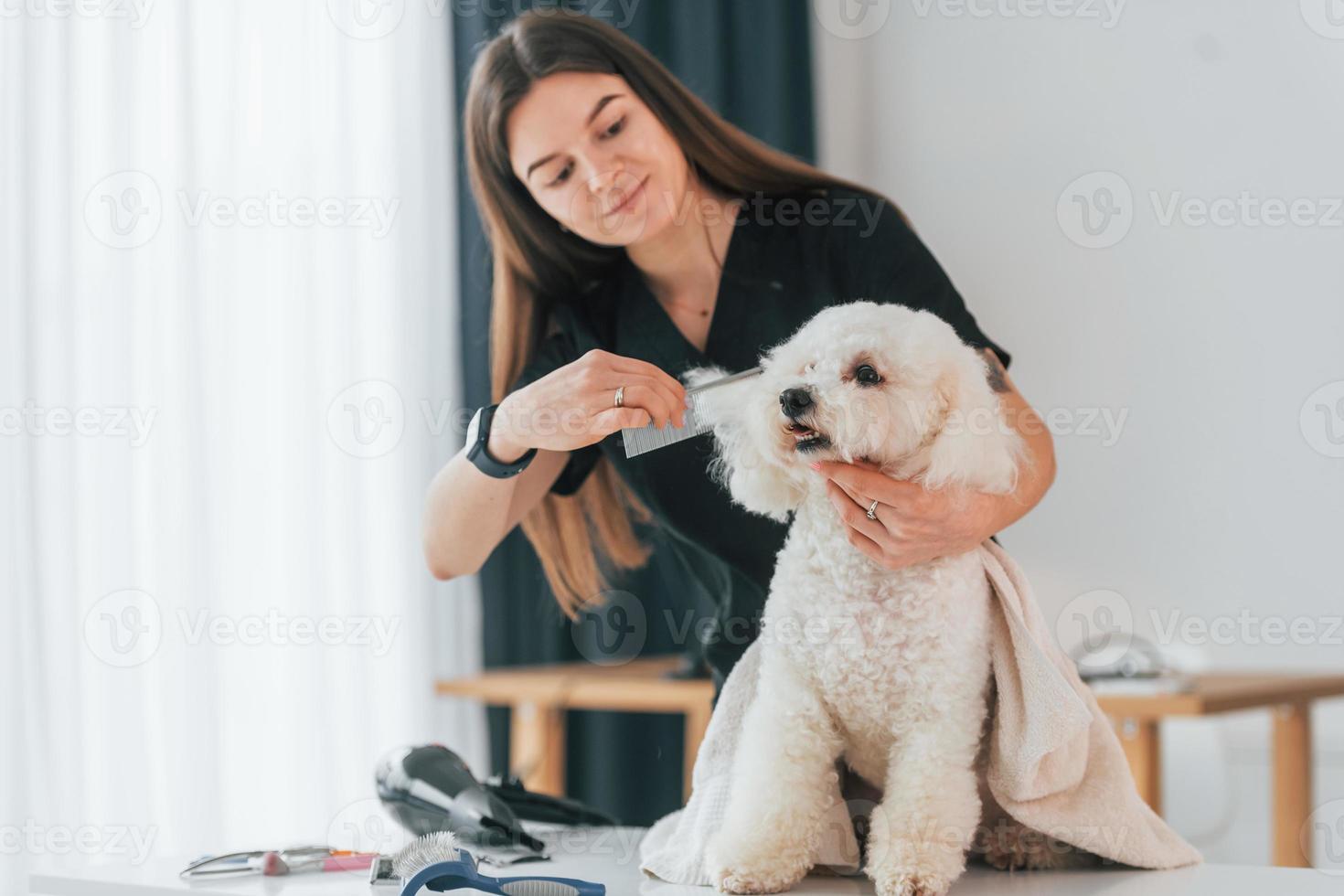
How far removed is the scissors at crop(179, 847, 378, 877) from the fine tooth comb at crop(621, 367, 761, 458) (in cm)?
46

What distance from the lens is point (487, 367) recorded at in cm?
298

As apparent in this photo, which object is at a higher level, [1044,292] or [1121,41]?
[1121,41]

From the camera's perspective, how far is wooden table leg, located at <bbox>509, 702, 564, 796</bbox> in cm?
276

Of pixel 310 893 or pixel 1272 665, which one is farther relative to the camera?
pixel 1272 665

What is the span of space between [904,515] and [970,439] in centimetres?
9

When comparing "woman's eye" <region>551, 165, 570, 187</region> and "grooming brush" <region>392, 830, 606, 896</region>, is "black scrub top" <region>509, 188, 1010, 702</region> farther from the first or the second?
Answer: "grooming brush" <region>392, 830, 606, 896</region>

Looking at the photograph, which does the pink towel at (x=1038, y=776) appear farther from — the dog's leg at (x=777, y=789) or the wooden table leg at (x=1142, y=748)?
the wooden table leg at (x=1142, y=748)

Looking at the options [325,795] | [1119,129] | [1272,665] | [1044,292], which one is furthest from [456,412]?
[1272,665]

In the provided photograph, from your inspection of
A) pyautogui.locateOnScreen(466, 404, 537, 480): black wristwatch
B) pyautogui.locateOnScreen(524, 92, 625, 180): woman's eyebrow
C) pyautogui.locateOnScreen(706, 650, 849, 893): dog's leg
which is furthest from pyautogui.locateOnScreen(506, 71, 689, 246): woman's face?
pyautogui.locateOnScreen(706, 650, 849, 893): dog's leg

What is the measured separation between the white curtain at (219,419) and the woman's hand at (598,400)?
1018 mm

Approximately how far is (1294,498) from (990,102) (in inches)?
51.8

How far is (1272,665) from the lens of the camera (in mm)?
2900

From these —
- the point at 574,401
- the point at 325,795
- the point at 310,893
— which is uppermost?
the point at 574,401

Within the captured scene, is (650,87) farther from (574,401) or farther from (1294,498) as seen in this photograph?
(1294,498)
